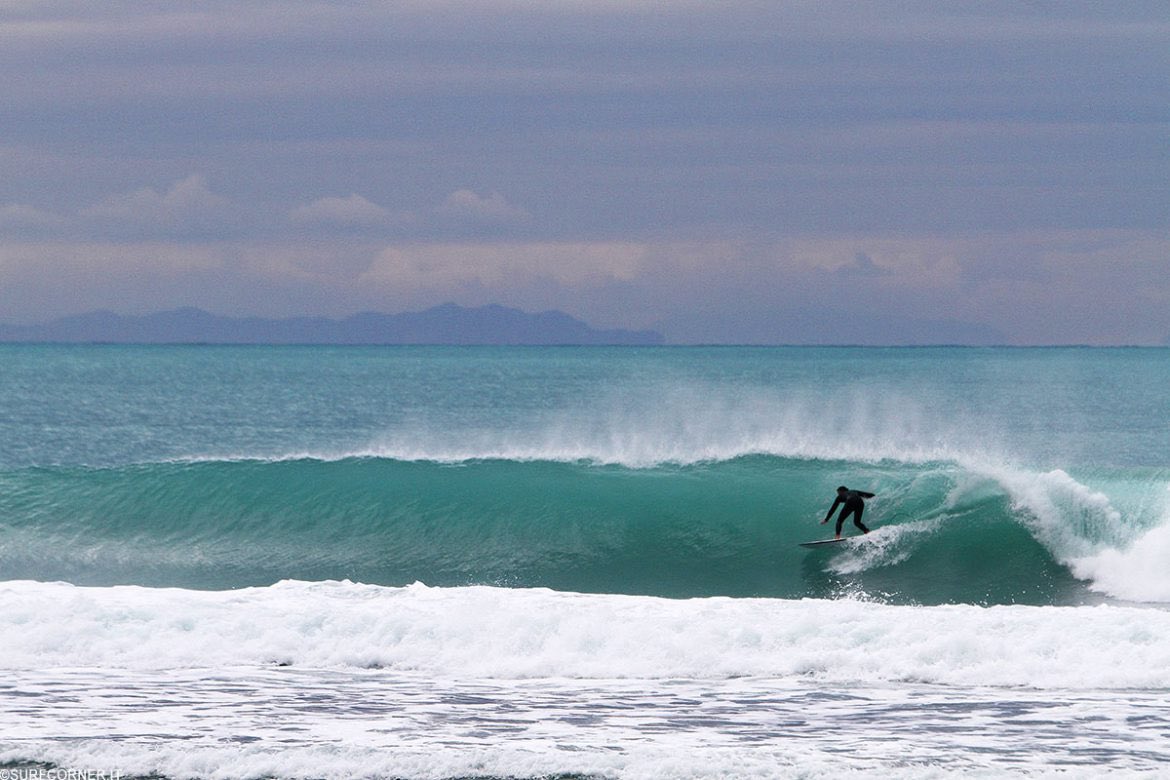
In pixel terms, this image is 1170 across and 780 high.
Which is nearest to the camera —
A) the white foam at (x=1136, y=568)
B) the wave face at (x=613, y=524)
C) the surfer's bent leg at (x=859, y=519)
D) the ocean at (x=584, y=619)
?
the ocean at (x=584, y=619)

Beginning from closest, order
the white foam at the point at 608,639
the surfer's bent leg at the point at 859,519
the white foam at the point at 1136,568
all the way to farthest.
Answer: the white foam at the point at 608,639 < the white foam at the point at 1136,568 < the surfer's bent leg at the point at 859,519

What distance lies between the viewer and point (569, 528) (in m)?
20.5

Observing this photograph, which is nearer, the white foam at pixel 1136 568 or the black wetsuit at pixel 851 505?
the white foam at pixel 1136 568

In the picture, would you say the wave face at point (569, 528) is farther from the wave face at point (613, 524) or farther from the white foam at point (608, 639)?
the white foam at point (608, 639)

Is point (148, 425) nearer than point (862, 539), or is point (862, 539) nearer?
point (862, 539)

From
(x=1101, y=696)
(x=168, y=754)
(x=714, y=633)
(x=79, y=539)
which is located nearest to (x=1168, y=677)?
(x=1101, y=696)

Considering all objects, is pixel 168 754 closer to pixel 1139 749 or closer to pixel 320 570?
pixel 1139 749

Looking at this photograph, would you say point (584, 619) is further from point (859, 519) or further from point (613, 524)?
point (613, 524)

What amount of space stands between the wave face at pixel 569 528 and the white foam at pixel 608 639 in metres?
3.80

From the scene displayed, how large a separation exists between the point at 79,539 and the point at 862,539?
11.7 meters

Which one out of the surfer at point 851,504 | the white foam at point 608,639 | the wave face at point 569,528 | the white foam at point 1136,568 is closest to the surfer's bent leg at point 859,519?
the surfer at point 851,504

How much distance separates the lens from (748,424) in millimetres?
54250

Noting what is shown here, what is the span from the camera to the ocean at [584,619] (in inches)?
381

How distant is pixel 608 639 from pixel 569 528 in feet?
24.8
